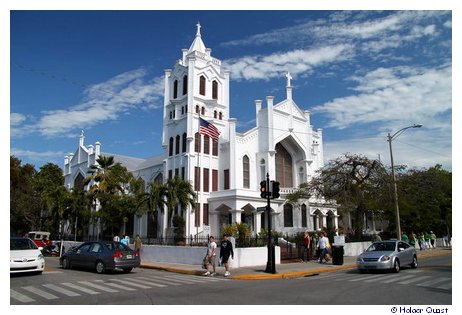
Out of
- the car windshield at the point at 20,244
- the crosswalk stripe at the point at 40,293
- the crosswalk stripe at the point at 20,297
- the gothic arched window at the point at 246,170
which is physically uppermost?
the gothic arched window at the point at 246,170

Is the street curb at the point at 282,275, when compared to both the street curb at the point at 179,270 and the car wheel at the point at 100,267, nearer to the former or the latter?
the street curb at the point at 179,270

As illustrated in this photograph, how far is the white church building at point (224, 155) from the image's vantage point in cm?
3841

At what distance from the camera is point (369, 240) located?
31.7 metres

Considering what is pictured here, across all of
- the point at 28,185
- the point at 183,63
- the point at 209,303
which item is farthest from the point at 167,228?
the point at 209,303

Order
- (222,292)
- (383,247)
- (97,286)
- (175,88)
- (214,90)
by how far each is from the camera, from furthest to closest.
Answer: (175,88)
(214,90)
(383,247)
(97,286)
(222,292)

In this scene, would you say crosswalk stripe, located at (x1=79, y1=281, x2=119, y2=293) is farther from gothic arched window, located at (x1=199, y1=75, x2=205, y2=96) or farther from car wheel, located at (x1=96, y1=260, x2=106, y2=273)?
gothic arched window, located at (x1=199, y1=75, x2=205, y2=96)

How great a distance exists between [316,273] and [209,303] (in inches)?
388

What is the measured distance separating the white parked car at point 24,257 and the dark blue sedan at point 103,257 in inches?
92.1

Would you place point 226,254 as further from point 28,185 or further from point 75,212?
point 28,185

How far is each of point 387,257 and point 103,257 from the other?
39.9ft

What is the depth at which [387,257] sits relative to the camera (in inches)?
663

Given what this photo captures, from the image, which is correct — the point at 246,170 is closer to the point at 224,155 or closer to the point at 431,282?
the point at 224,155

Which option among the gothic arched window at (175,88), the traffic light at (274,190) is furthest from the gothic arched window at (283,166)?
the traffic light at (274,190)

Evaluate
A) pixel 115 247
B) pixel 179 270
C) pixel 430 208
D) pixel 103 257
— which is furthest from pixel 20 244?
Answer: pixel 430 208
